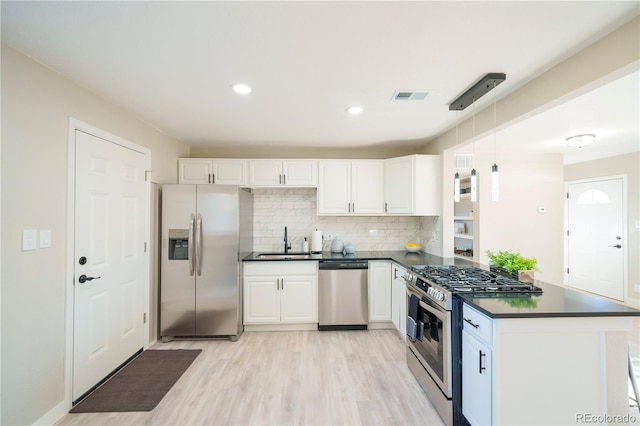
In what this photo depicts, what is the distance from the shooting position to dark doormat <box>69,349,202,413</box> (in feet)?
6.89

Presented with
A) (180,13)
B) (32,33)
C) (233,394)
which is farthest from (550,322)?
(32,33)

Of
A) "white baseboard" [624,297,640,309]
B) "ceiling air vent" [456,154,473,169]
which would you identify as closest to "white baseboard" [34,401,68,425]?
"ceiling air vent" [456,154,473,169]

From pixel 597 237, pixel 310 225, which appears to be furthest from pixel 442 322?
pixel 597 237

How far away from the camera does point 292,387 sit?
2346 mm

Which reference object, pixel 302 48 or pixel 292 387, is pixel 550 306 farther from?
pixel 302 48

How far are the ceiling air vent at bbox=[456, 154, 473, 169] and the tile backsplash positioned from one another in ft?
2.96

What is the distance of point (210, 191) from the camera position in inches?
126

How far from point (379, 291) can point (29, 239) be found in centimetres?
326

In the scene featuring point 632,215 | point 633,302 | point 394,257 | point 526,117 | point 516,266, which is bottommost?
point 633,302

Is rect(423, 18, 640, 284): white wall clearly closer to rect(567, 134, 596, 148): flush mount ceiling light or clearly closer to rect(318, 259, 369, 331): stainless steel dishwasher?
rect(567, 134, 596, 148): flush mount ceiling light

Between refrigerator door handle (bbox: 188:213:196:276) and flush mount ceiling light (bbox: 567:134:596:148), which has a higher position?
flush mount ceiling light (bbox: 567:134:596:148)

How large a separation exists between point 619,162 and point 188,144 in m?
6.82

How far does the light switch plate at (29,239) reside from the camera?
1.70 metres

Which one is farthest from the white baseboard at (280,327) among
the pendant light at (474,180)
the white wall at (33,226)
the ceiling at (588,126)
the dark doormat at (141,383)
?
the ceiling at (588,126)
